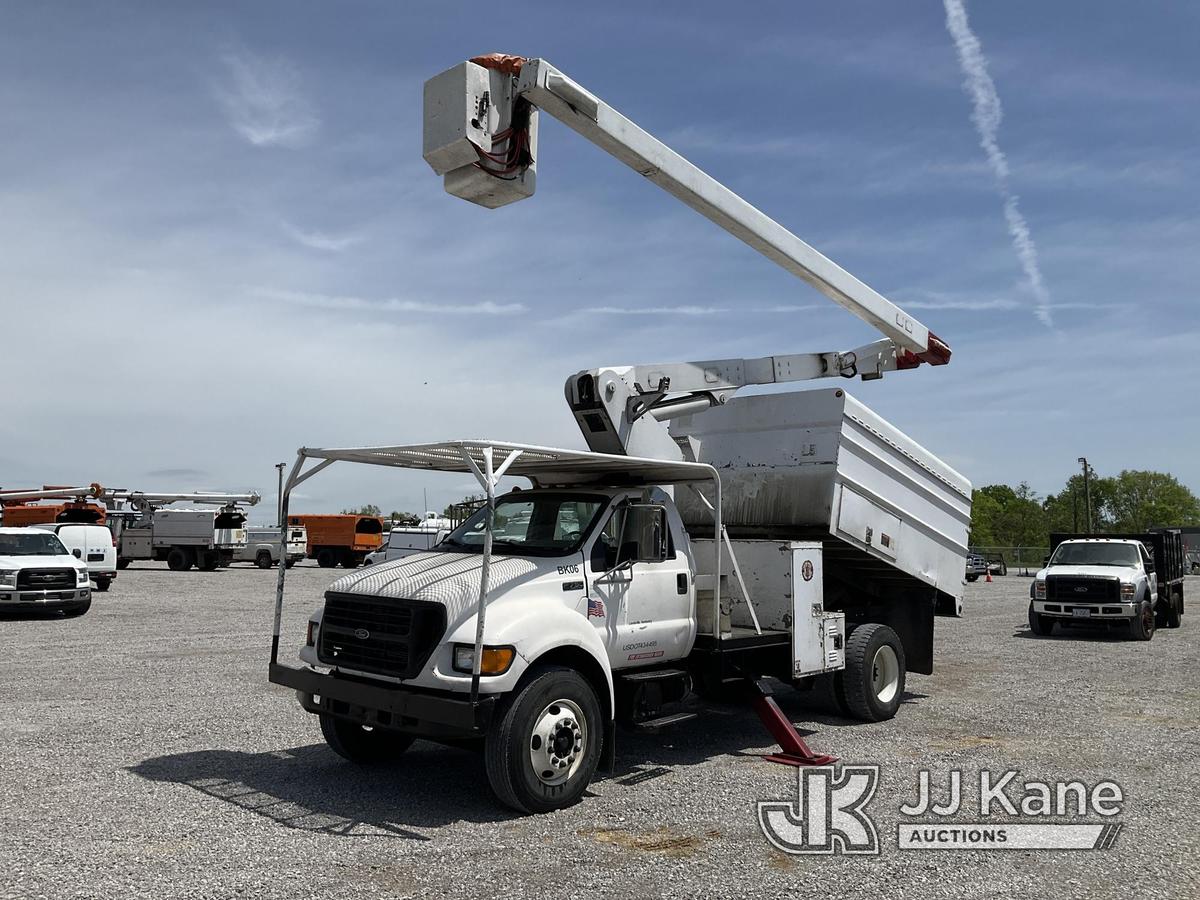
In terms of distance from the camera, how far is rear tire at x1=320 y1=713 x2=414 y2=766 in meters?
7.40

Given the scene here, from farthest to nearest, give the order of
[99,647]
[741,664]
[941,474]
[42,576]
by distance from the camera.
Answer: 1. [42,576]
2. [99,647]
3. [941,474]
4. [741,664]

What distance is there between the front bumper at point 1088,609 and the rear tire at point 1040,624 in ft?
0.34

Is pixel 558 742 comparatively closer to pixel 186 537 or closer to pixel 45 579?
pixel 45 579

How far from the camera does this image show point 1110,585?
1788 cm

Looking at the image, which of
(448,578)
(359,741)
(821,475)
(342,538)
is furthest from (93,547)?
(448,578)

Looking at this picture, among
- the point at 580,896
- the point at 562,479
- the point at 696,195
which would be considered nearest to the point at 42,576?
the point at 562,479

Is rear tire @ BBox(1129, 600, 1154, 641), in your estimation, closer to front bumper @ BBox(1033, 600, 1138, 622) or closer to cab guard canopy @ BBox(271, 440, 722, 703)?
front bumper @ BBox(1033, 600, 1138, 622)

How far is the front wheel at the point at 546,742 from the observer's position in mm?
6055

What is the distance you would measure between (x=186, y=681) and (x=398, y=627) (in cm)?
638

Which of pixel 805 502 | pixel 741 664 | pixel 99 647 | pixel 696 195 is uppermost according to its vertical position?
pixel 696 195

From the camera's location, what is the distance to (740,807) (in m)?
6.53

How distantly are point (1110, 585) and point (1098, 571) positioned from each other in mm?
610

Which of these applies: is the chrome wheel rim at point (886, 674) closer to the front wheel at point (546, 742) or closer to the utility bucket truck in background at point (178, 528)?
the front wheel at point (546, 742)

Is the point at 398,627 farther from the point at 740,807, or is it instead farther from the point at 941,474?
the point at 941,474
